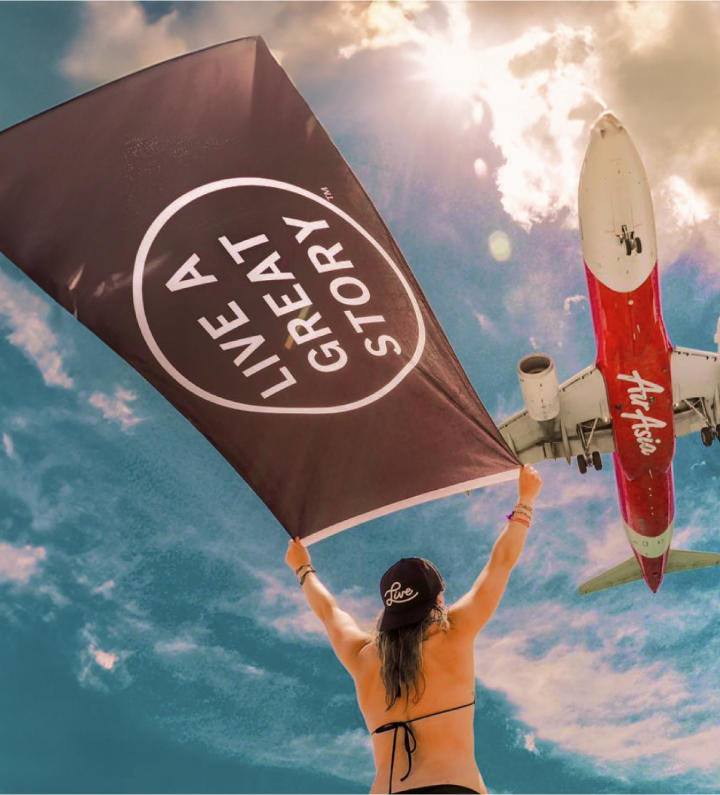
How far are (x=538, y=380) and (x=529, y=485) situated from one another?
18.8 m

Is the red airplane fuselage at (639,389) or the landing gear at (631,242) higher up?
the landing gear at (631,242)

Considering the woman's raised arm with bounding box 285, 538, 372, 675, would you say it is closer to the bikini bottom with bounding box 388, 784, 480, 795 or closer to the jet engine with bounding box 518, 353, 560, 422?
the bikini bottom with bounding box 388, 784, 480, 795

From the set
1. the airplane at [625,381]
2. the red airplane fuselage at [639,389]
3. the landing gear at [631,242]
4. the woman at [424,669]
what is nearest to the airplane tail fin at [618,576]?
the airplane at [625,381]

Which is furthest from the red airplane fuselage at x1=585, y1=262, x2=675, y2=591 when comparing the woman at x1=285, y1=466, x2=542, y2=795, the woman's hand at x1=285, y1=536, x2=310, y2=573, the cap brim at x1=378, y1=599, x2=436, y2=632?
the cap brim at x1=378, y1=599, x2=436, y2=632

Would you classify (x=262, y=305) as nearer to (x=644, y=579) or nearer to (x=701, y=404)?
(x=701, y=404)

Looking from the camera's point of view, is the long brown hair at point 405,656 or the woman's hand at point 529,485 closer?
the long brown hair at point 405,656

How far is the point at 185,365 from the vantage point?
4051 mm

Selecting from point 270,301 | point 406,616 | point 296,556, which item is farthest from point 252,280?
point 406,616

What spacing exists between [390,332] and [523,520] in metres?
1.43

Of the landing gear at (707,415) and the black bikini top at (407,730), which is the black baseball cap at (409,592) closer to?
the black bikini top at (407,730)

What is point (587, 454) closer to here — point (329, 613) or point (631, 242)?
point (631, 242)

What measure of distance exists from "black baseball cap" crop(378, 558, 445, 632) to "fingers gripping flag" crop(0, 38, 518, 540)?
0.73 metres

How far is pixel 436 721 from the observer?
3008 millimetres

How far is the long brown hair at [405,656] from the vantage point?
309cm
